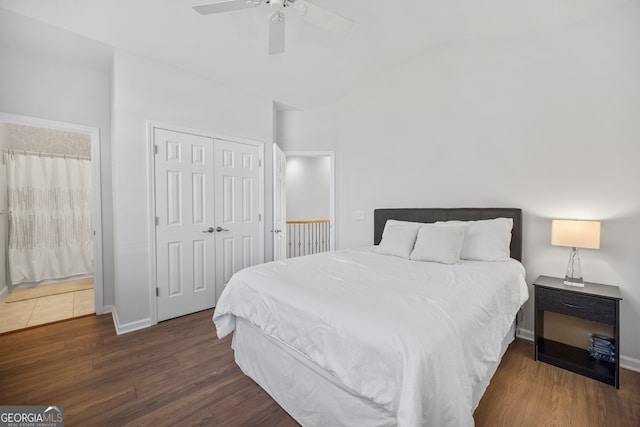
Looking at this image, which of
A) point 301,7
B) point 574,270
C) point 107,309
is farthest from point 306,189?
point 574,270

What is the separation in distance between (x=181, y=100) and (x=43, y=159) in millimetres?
2895

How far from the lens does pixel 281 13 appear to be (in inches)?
77.2

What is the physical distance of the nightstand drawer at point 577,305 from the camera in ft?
6.44

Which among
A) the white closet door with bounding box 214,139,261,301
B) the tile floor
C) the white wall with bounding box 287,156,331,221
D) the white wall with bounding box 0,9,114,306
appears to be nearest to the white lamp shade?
the white closet door with bounding box 214,139,261,301

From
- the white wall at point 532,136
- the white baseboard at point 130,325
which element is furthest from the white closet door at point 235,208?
the white wall at point 532,136

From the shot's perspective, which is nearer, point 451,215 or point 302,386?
point 302,386

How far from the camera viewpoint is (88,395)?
181cm

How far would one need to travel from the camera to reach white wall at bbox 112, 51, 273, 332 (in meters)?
2.70

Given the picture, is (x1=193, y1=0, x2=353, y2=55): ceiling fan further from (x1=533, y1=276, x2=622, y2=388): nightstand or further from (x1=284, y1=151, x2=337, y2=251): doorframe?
(x1=533, y1=276, x2=622, y2=388): nightstand

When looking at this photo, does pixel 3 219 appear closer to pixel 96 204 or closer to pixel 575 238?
pixel 96 204

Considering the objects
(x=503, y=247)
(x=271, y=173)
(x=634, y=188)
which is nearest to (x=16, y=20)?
(x=271, y=173)

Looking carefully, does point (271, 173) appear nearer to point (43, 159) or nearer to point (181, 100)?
point (181, 100)

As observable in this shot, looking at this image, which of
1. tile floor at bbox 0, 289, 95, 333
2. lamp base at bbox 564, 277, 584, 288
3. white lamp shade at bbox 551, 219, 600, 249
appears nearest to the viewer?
white lamp shade at bbox 551, 219, 600, 249

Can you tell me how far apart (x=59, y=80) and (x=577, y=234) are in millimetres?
5067
